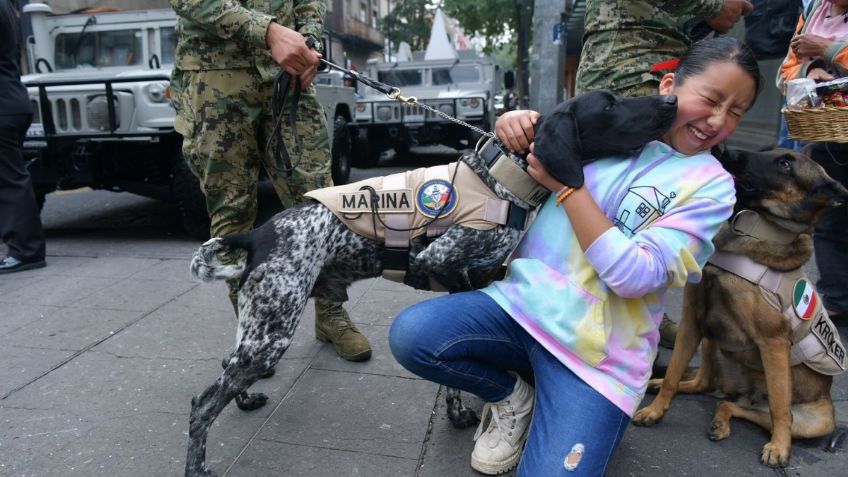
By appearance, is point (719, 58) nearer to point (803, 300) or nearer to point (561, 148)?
point (561, 148)

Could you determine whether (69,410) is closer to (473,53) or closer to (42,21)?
(42,21)

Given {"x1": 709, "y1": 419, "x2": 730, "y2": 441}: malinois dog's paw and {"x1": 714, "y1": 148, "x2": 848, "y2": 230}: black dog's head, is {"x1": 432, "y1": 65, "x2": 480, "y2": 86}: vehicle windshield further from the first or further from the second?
{"x1": 709, "y1": 419, "x2": 730, "y2": 441}: malinois dog's paw

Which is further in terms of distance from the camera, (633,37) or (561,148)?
(633,37)

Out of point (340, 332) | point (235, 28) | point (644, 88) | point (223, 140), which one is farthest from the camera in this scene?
point (340, 332)

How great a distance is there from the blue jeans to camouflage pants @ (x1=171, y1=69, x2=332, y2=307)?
1088mm

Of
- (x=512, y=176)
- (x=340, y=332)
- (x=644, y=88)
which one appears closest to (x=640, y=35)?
(x=644, y=88)

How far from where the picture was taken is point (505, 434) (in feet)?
7.04

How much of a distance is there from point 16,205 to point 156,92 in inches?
56.9

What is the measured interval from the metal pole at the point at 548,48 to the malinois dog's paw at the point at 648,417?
709 cm

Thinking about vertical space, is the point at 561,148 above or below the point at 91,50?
below

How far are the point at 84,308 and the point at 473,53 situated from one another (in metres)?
11.6

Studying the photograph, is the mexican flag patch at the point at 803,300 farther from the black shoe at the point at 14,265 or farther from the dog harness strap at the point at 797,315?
the black shoe at the point at 14,265

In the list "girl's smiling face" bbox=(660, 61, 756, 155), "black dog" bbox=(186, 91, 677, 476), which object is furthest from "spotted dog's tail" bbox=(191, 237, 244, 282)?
"girl's smiling face" bbox=(660, 61, 756, 155)

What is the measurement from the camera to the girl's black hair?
5.96 ft
